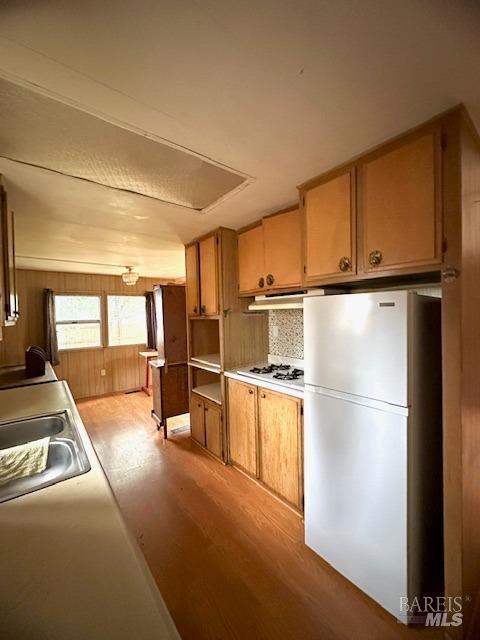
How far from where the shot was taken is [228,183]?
165 cm

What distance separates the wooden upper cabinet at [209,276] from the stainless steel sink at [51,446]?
145cm

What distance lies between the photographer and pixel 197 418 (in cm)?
292

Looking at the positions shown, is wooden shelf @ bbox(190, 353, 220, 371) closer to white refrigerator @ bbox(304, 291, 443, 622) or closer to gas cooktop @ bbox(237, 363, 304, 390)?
gas cooktop @ bbox(237, 363, 304, 390)

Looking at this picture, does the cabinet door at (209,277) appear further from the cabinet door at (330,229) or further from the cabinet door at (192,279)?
the cabinet door at (330,229)

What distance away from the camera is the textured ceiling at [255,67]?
715 millimetres

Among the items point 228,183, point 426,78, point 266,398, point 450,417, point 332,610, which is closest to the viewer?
point 426,78

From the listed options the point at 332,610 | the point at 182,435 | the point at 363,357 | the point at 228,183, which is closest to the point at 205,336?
the point at 182,435

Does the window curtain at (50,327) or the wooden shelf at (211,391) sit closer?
the wooden shelf at (211,391)

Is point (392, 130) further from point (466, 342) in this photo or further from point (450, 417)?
point (450, 417)

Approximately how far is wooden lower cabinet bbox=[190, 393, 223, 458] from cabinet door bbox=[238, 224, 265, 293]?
124 centimetres

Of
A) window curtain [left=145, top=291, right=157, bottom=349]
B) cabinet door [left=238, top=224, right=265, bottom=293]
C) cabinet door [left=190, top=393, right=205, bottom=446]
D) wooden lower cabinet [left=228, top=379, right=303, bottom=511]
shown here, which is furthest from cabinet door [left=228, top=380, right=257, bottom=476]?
window curtain [left=145, top=291, right=157, bottom=349]

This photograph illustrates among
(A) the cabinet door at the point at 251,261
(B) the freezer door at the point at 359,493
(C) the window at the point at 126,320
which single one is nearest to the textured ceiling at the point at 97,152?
(A) the cabinet door at the point at 251,261

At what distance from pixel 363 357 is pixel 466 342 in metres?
0.42

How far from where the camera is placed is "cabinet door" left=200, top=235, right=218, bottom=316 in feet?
8.25
